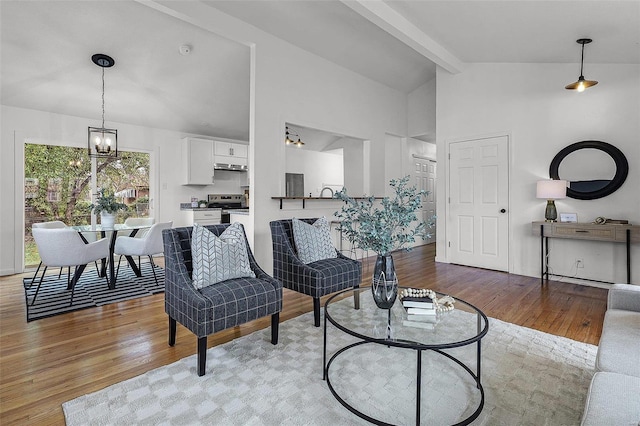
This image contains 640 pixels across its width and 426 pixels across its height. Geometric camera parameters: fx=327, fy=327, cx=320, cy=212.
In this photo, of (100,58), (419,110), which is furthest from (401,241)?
(419,110)

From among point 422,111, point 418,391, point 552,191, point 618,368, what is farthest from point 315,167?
point 618,368

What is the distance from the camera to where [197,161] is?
627 centimetres

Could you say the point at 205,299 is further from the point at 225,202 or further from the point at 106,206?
the point at 225,202

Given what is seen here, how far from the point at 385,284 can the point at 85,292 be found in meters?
3.48

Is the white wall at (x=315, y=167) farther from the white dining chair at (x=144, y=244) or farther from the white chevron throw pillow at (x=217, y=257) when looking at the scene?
the white chevron throw pillow at (x=217, y=257)

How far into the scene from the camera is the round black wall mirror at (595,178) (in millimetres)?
3779

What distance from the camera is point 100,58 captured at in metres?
3.95

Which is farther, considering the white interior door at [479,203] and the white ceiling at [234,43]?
the white interior door at [479,203]

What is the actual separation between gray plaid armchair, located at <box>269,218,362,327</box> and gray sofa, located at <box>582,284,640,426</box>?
1659mm

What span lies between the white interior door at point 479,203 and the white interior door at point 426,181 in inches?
69.0

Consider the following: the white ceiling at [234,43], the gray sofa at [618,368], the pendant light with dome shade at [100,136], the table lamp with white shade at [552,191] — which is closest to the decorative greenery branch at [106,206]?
the pendant light with dome shade at [100,136]

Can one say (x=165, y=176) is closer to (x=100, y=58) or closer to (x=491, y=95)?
(x=100, y=58)

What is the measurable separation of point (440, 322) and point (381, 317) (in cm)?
32

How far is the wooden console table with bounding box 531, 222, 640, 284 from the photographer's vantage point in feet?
11.6
